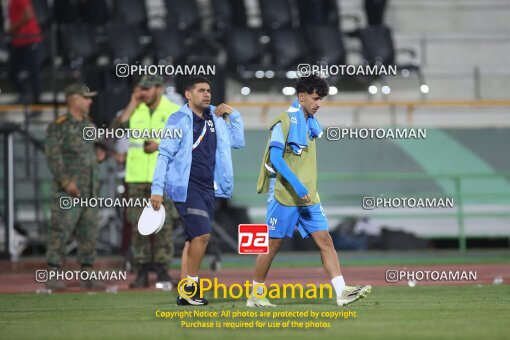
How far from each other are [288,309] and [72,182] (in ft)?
14.4

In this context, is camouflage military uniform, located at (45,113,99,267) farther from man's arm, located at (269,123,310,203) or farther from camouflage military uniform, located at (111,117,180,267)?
man's arm, located at (269,123,310,203)

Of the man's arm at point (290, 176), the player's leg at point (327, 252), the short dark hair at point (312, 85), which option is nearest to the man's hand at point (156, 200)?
the man's arm at point (290, 176)

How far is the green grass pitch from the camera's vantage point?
9242 millimetres

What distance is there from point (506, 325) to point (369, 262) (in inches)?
404

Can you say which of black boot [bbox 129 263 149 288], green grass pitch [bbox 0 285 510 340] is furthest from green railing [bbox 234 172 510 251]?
green grass pitch [bbox 0 285 510 340]

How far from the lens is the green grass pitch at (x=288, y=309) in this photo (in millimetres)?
9242

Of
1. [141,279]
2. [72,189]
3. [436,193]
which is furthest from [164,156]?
[436,193]

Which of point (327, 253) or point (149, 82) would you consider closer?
point (327, 253)

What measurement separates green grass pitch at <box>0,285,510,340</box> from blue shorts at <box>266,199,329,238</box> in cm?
69

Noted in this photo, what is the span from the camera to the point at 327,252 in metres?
11.6

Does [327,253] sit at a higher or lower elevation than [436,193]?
lower

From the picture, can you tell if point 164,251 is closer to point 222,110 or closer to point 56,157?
point 56,157

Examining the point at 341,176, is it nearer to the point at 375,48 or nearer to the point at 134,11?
the point at 375,48

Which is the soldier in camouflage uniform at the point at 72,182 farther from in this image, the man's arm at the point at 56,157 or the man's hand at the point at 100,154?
the man's hand at the point at 100,154
